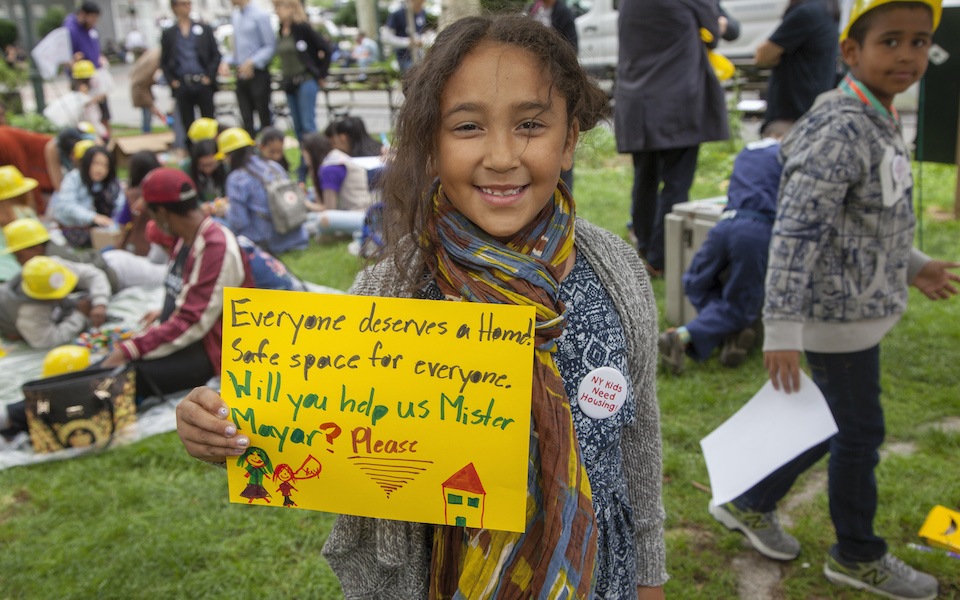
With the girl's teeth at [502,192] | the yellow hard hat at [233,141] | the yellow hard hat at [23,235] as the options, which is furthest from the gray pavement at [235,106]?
the girl's teeth at [502,192]

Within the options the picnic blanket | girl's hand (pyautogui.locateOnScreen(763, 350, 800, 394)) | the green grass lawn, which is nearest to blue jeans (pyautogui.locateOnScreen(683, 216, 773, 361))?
the green grass lawn

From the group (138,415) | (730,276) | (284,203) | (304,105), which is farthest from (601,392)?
(304,105)

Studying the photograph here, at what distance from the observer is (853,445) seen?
2.44 m

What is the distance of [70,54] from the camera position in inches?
488

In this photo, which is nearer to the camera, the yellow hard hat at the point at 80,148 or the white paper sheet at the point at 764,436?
the white paper sheet at the point at 764,436

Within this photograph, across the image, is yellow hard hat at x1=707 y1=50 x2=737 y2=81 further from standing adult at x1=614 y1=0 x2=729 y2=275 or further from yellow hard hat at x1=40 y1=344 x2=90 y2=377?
yellow hard hat at x1=40 y1=344 x2=90 y2=377

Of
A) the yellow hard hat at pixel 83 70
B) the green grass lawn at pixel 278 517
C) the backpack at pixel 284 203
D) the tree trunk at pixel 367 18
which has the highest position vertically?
the tree trunk at pixel 367 18

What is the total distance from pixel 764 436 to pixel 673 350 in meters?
1.78

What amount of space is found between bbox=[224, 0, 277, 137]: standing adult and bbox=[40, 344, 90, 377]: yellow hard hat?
19.3 feet

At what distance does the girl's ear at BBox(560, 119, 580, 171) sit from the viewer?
1451mm

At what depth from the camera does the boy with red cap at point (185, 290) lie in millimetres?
4086

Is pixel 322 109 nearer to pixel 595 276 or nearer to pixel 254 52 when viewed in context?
pixel 254 52

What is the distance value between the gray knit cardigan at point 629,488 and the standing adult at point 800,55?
4159mm

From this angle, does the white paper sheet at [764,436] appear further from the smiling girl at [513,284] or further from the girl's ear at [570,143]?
the girl's ear at [570,143]
